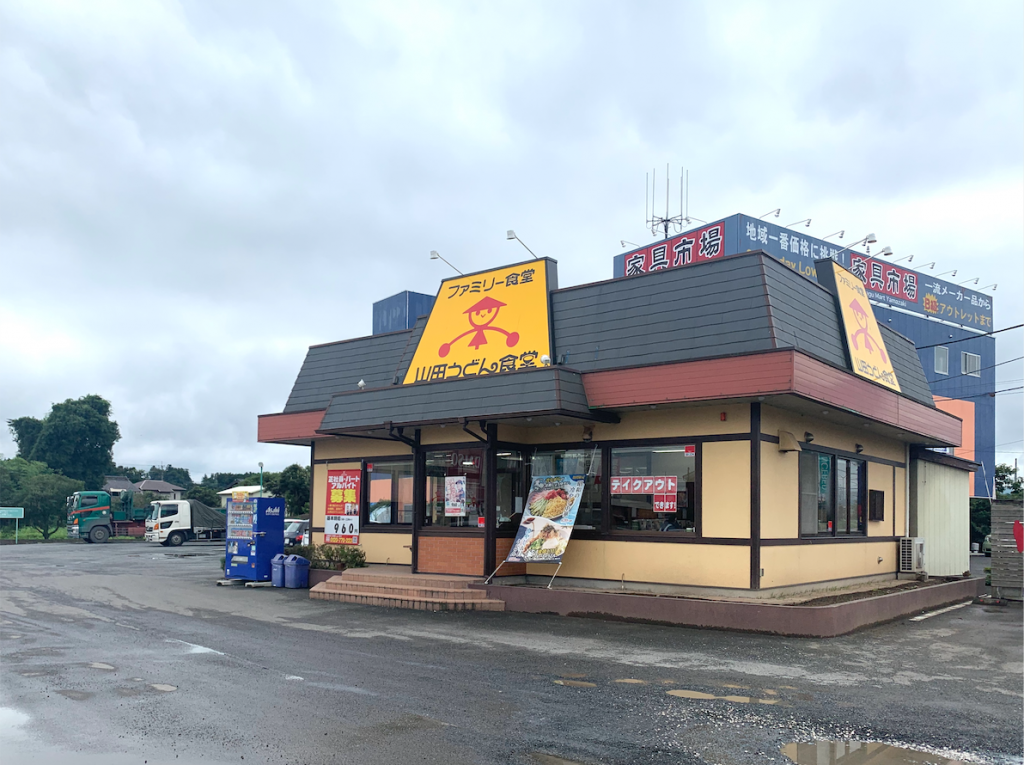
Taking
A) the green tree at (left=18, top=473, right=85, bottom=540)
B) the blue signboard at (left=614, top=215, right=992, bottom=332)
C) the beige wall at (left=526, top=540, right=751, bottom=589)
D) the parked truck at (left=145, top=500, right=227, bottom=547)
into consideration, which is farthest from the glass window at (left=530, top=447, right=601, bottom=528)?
the green tree at (left=18, top=473, right=85, bottom=540)

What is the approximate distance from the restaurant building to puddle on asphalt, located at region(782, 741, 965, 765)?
6.91 m

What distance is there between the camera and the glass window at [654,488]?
587 inches

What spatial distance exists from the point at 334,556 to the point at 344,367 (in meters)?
4.78

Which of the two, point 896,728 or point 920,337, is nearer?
point 896,728

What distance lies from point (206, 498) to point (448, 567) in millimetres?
49663

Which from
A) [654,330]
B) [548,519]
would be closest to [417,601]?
[548,519]

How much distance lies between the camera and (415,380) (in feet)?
60.6

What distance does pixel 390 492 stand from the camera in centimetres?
1989

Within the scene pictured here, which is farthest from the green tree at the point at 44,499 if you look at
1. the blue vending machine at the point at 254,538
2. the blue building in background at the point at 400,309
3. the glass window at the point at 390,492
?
the glass window at the point at 390,492

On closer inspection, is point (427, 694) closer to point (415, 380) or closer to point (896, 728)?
point (896, 728)

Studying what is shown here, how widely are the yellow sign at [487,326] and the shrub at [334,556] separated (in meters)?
4.36

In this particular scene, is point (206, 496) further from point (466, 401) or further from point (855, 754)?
point (855, 754)

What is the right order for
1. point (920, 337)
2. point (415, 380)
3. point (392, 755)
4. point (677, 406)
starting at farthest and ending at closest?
point (920, 337), point (415, 380), point (677, 406), point (392, 755)

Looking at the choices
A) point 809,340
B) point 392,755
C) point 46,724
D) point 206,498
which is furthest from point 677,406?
point 206,498
